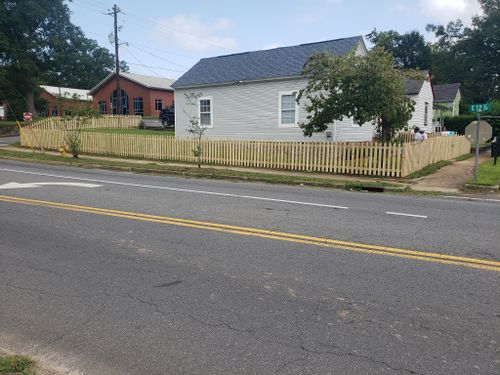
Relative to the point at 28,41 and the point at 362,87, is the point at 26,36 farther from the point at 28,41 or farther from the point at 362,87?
the point at 362,87

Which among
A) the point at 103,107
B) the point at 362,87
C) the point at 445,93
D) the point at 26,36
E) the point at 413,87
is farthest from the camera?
the point at 103,107

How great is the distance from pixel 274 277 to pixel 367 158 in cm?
1154

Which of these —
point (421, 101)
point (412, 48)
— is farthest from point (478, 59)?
point (421, 101)

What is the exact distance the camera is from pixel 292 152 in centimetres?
1752

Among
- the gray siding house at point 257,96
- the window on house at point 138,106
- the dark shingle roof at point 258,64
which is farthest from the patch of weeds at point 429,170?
the window on house at point 138,106

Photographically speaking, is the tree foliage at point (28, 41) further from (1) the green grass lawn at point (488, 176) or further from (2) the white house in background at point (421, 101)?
(1) the green grass lawn at point (488, 176)

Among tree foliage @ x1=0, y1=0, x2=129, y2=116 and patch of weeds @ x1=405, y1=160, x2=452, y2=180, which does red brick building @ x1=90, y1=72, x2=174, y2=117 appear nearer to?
tree foliage @ x1=0, y1=0, x2=129, y2=116

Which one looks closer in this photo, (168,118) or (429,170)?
(429,170)

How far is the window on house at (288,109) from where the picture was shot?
888 inches

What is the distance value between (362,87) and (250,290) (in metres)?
12.3

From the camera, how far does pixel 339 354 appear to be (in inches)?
139

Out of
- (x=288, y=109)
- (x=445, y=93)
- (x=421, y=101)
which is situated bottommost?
(x=288, y=109)

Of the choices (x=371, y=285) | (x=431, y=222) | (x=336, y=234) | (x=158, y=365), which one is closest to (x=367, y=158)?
(x=431, y=222)

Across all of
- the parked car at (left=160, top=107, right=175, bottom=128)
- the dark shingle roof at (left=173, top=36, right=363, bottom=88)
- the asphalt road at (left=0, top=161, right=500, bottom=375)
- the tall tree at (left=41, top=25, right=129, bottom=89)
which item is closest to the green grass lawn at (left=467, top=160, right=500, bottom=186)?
the asphalt road at (left=0, top=161, right=500, bottom=375)
